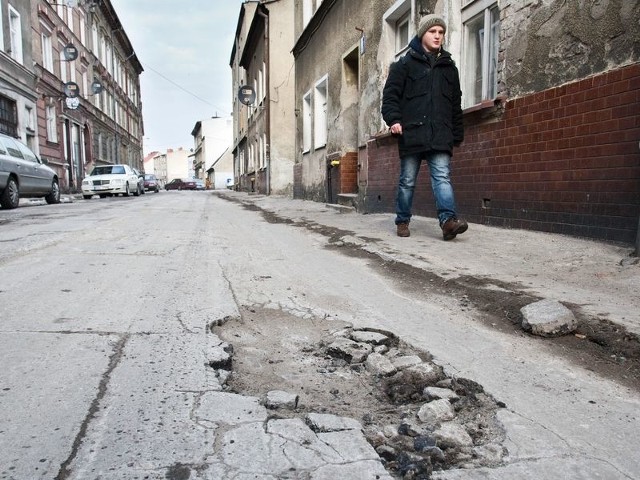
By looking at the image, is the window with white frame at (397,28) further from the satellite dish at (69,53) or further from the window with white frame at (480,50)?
the satellite dish at (69,53)

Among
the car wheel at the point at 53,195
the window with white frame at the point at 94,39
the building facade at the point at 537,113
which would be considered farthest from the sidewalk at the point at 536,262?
the window with white frame at the point at 94,39

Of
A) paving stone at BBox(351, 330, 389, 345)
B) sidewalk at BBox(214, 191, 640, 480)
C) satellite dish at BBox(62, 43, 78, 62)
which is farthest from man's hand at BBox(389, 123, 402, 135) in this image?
satellite dish at BBox(62, 43, 78, 62)

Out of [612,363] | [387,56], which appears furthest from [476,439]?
[387,56]

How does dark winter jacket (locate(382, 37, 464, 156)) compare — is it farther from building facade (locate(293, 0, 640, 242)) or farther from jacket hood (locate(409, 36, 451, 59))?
building facade (locate(293, 0, 640, 242))

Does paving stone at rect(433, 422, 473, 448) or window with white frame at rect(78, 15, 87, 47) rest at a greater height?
window with white frame at rect(78, 15, 87, 47)

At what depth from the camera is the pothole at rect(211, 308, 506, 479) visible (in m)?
1.43

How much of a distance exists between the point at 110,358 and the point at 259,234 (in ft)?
14.7

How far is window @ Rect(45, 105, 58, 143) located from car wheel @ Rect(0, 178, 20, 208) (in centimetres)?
1313

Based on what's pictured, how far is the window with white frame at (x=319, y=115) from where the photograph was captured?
514 inches

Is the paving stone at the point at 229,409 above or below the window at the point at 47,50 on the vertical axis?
below

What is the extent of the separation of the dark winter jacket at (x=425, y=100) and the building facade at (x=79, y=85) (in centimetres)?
2106

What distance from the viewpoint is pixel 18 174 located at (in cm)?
1162

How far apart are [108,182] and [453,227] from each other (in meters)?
19.6

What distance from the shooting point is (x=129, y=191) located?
73.7ft
